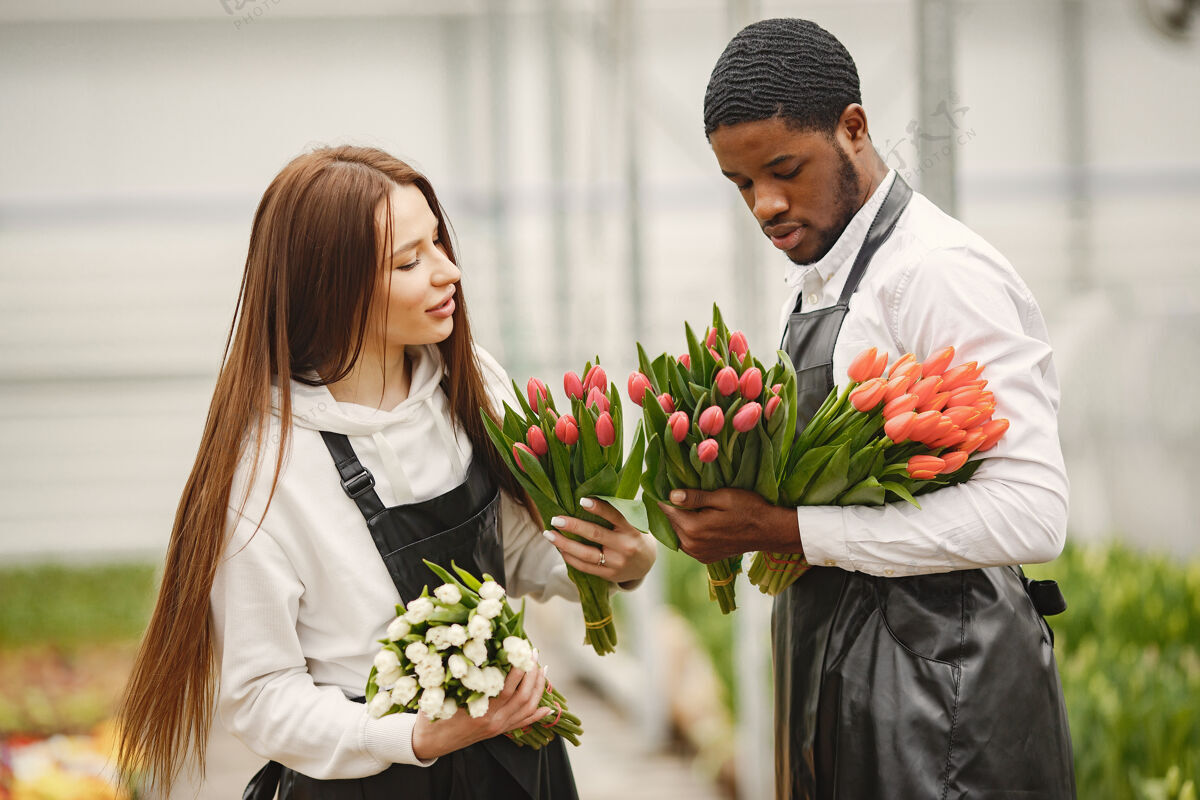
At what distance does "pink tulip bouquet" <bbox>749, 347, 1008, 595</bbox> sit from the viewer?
4.06ft

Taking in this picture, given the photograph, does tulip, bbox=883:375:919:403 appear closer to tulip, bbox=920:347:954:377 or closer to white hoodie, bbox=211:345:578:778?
tulip, bbox=920:347:954:377

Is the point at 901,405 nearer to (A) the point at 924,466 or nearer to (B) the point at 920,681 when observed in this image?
(A) the point at 924,466

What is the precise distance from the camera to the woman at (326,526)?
4.37 feet

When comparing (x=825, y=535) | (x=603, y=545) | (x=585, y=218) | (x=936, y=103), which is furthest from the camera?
(x=585, y=218)

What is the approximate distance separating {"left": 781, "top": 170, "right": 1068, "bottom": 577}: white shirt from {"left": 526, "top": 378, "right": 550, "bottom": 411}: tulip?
35 centimetres

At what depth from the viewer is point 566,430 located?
1.35m

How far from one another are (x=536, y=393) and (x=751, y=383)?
0.28m

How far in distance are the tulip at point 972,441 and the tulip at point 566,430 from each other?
0.45m

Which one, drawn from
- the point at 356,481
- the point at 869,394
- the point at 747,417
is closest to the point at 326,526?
the point at 356,481

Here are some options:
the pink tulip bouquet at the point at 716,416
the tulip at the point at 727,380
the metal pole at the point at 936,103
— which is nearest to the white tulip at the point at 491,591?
→ the pink tulip bouquet at the point at 716,416

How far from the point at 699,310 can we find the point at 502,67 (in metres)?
1.99

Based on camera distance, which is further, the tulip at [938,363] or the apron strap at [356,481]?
the apron strap at [356,481]

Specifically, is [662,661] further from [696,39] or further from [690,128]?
[696,39]

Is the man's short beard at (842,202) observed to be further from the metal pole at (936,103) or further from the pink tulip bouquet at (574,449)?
the metal pole at (936,103)
